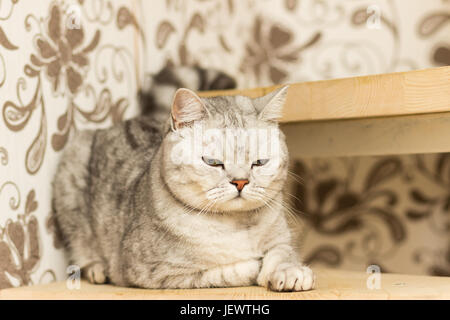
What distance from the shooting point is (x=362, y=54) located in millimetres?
2059

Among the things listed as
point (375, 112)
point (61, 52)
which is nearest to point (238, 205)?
point (375, 112)

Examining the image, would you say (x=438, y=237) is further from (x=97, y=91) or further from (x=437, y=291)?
(x=97, y=91)

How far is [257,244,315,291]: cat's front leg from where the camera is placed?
115cm

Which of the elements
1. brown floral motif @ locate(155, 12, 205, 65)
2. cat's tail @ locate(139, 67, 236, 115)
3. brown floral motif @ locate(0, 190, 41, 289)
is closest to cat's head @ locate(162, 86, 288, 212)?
brown floral motif @ locate(0, 190, 41, 289)

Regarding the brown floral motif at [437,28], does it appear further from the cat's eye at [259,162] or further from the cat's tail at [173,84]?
the cat's eye at [259,162]

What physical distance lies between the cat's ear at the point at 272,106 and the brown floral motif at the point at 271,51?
89 cm

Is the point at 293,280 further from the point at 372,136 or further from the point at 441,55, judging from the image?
the point at 441,55

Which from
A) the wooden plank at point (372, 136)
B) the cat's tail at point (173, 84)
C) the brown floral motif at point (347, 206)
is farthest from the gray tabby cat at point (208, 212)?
the brown floral motif at point (347, 206)

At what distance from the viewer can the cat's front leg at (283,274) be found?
1146mm

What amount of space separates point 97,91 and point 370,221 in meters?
1.11

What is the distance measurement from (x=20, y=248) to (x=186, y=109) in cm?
55

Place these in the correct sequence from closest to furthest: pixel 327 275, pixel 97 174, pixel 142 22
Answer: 1. pixel 327 275
2. pixel 97 174
3. pixel 142 22

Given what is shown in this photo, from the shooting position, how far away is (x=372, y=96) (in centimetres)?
135
